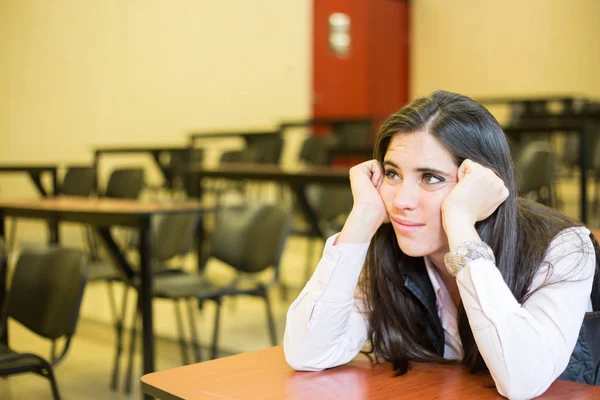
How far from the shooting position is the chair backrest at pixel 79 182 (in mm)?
5281

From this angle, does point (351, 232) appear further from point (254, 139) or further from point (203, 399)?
point (254, 139)

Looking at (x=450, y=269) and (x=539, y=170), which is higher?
(x=450, y=269)

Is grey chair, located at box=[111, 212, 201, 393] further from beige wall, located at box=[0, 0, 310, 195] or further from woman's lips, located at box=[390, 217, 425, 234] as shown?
beige wall, located at box=[0, 0, 310, 195]

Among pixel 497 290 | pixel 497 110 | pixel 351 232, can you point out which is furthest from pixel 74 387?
pixel 497 110

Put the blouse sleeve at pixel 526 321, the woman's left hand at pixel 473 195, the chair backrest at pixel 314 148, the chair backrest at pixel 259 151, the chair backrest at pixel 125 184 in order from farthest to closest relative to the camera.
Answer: the chair backrest at pixel 314 148 → the chair backrest at pixel 259 151 → the chair backrest at pixel 125 184 → the woman's left hand at pixel 473 195 → the blouse sleeve at pixel 526 321

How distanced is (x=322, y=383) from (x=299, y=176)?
2933 mm

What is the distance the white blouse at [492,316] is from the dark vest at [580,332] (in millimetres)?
23

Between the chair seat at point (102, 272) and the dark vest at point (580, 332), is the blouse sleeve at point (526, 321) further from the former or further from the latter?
the chair seat at point (102, 272)

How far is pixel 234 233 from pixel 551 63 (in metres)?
7.27

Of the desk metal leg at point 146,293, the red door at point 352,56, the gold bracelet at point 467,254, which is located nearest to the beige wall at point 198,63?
the red door at point 352,56

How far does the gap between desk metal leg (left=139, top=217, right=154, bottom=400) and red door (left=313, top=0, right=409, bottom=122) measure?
22.8 ft

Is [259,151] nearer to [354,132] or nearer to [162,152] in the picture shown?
[162,152]

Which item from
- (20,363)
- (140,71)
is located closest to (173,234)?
(20,363)

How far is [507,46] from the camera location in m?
10.1
